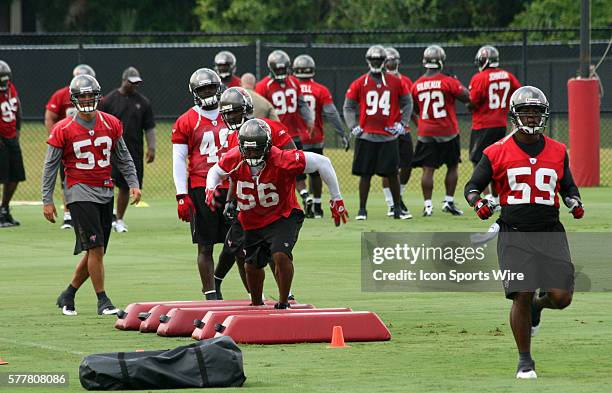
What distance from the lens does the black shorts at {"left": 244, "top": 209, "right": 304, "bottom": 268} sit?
11.8 m

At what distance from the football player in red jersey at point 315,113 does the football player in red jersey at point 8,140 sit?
4.14m

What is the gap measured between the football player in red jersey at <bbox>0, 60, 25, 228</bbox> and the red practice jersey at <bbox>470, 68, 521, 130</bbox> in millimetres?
6578

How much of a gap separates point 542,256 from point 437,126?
39.3 feet

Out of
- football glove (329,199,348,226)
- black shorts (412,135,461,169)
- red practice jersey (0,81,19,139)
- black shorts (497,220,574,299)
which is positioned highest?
red practice jersey (0,81,19,139)

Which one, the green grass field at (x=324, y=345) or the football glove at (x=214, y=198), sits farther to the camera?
the football glove at (x=214, y=198)

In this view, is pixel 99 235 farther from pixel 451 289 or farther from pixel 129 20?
pixel 129 20

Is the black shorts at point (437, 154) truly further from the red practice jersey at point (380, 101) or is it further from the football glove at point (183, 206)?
the football glove at point (183, 206)

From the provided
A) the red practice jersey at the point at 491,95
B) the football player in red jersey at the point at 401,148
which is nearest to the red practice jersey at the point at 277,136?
the football player in red jersey at the point at 401,148

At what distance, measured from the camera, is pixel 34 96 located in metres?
36.1

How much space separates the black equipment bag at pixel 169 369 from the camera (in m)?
9.38

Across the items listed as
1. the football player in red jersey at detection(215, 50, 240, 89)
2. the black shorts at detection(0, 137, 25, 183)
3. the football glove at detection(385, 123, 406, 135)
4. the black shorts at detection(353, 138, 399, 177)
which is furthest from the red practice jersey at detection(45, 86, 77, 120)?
the football glove at detection(385, 123, 406, 135)

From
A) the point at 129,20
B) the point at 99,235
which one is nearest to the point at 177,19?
the point at 129,20

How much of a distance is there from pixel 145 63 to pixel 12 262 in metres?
18.2

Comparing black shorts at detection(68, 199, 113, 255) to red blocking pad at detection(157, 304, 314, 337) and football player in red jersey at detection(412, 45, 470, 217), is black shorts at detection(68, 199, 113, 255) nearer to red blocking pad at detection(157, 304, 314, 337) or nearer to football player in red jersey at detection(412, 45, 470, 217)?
red blocking pad at detection(157, 304, 314, 337)
